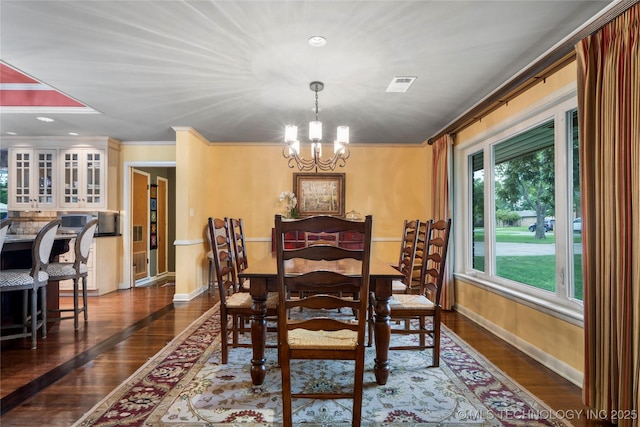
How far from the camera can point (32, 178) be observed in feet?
17.3

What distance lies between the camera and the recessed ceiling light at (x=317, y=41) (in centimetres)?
243

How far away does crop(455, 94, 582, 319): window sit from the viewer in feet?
8.58

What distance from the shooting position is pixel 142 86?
3289 mm

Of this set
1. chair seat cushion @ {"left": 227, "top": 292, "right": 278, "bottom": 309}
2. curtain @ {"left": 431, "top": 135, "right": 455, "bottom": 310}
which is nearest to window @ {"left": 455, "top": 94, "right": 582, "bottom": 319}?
curtain @ {"left": 431, "top": 135, "right": 455, "bottom": 310}

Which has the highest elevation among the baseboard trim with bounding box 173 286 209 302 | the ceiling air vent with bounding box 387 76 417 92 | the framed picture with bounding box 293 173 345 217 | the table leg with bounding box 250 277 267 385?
the ceiling air vent with bounding box 387 76 417 92

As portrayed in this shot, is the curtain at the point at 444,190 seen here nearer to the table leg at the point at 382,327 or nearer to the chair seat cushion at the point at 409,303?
the chair seat cushion at the point at 409,303

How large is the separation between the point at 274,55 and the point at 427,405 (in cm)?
263

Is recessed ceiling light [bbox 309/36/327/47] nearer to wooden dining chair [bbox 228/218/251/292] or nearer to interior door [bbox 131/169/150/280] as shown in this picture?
wooden dining chair [bbox 228/218/251/292]

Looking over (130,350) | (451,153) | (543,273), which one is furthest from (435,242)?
(130,350)

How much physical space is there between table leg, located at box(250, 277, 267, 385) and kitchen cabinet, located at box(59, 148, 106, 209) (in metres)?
4.34

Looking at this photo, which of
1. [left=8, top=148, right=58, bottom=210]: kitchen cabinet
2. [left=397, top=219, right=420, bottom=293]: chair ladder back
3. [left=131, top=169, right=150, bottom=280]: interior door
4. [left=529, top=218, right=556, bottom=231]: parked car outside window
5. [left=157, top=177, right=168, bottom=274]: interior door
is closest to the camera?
[left=529, top=218, right=556, bottom=231]: parked car outside window

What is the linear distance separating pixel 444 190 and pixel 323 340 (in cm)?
326

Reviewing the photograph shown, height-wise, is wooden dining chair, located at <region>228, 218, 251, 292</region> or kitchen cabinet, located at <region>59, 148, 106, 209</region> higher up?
kitchen cabinet, located at <region>59, 148, 106, 209</region>

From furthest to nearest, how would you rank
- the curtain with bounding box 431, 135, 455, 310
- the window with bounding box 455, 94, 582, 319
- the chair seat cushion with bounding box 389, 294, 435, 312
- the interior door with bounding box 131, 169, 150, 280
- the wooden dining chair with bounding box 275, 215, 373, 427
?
the interior door with bounding box 131, 169, 150, 280 < the curtain with bounding box 431, 135, 455, 310 < the window with bounding box 455, 94, 582, 319 < the chair seat cushion with bounding box 389, 294, 435, 312 < the wooden dining chair with bounding box 275, 215, 373, 427
